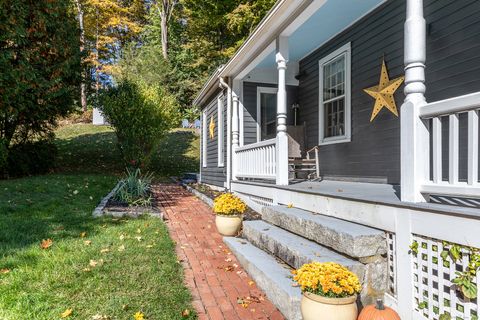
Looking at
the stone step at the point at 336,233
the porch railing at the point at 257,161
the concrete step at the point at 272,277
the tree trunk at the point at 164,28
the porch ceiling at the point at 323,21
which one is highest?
the tree trunk at the point at 164,28

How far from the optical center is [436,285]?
2.21 m

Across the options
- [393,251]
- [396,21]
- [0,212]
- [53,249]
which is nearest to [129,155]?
[0,212]

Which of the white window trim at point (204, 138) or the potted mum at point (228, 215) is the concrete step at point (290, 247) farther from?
the white window trim at point (204, 138)

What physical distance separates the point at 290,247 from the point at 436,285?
4.12 feet

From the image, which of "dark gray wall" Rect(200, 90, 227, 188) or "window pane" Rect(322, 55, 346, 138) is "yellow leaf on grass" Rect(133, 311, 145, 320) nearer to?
"window pane" Rect(322, 55, 346, 138)

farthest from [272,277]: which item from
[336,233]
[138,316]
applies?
[138,316]

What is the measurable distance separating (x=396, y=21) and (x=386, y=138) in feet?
5.36

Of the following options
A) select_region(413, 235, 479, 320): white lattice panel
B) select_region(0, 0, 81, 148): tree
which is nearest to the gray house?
select_region(413, 235, 479, 320): white lattice panel

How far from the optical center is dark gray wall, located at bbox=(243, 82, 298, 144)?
785 cm

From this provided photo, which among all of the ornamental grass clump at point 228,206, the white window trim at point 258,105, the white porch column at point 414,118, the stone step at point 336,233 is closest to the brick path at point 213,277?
the ornamental grass clump at point 228,206

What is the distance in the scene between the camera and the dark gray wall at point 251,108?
7854mm

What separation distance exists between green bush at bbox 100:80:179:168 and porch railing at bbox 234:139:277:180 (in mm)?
5834

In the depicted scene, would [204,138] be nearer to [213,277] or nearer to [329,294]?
[213,277]

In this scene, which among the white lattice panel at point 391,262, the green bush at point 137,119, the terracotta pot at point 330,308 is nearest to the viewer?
the terracotta pot at point 330,308
